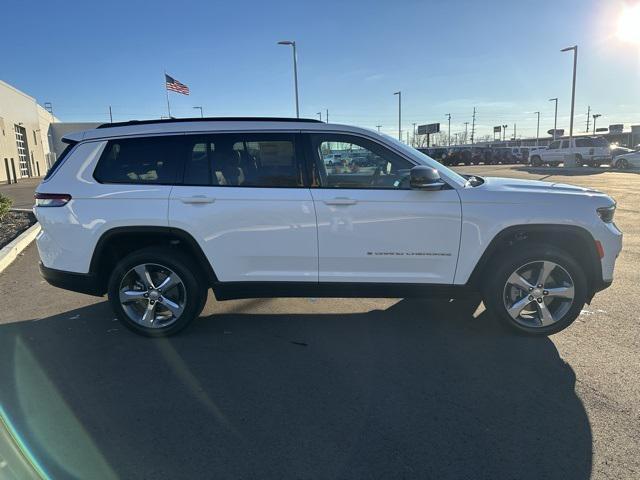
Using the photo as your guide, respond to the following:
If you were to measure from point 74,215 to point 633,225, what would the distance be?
10.1 m

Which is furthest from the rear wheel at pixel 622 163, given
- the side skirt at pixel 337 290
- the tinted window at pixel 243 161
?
the tinted window at pixel 243 161

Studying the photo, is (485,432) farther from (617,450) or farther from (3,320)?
(3,320)

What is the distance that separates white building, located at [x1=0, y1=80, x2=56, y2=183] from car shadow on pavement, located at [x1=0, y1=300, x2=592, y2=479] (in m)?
30.8

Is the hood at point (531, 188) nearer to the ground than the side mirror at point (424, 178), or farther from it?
nearer to the ground

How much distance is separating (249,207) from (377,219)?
43.3 inches

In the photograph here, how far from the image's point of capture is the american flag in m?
23.6

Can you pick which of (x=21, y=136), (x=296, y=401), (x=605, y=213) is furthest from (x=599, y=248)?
(x=21, y=136)

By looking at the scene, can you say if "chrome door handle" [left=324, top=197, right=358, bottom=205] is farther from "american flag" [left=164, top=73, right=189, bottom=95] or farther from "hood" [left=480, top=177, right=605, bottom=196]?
"american flag" [left=164, top=73, right=189, bottom=95]

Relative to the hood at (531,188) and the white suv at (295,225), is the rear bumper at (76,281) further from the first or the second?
the hood at (531,188)

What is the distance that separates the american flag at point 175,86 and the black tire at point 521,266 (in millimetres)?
22806

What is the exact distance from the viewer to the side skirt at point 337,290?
411 cm

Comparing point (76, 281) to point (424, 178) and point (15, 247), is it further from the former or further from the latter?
point (15, 247)

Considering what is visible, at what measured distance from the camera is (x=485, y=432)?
9.27 ft

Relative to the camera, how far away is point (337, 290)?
4.17 meters
